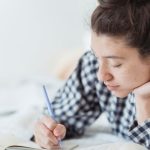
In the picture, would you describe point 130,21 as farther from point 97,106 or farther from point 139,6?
point 97,106

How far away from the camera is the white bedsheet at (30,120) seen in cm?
97

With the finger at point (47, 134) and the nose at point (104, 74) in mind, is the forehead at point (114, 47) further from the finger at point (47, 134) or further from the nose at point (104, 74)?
the finger at point (47, 134)

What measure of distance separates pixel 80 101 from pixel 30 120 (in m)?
0.19

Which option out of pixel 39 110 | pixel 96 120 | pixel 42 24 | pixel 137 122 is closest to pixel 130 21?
pixel 137 122

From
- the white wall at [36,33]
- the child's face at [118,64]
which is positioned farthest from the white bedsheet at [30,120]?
the white wall at [36,33]

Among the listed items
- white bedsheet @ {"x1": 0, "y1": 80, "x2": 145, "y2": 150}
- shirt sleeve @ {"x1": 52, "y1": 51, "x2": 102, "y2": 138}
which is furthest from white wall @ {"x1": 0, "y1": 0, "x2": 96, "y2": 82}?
shirt sleeve @ {"x1": 52, "y1": 51, "x2": 102, "y2": 138}

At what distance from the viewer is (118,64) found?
906 millimetres

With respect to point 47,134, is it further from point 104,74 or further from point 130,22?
point 130,22

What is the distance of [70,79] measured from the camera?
119 centimetres

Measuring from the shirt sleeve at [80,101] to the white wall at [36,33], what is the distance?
3.30 ft

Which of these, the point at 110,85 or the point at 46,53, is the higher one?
the point at 110,85

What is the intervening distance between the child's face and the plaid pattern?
0.58ft

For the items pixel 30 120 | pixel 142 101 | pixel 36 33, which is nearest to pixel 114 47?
pixel 142 101

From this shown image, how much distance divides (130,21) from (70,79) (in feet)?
1.19
